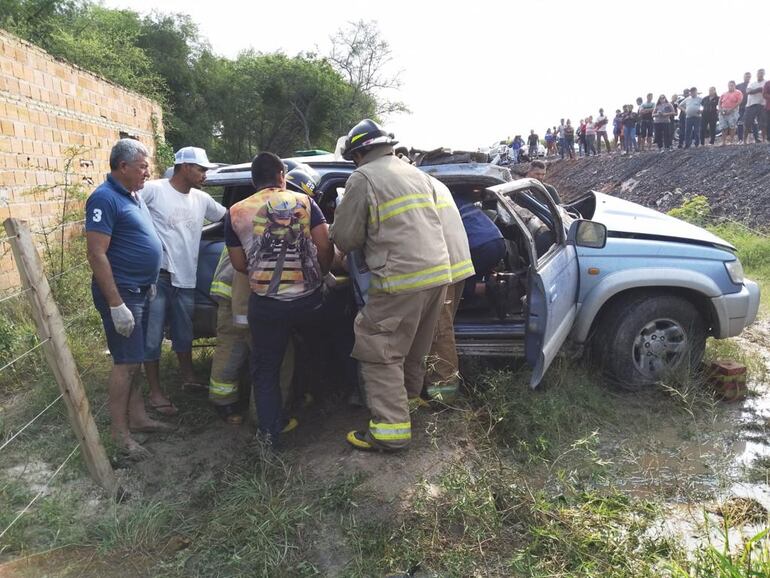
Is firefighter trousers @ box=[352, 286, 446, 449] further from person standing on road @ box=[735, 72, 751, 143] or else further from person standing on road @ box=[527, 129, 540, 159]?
person standing on road @ box=[527, 129, 540, 159]

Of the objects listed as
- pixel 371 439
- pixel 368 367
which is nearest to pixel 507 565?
pixel 371 439

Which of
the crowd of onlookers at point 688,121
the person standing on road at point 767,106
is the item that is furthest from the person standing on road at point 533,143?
the person standing on road at point 767,106

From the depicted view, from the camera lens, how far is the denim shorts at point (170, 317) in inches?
150

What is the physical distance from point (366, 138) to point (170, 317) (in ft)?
6.65

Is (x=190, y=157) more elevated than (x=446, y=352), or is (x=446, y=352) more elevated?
(x=190, y=157)

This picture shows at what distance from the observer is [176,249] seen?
3986mm

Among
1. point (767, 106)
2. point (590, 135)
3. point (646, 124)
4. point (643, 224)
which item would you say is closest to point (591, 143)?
point (590, 135)

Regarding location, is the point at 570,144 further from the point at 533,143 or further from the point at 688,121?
the point at 688,121

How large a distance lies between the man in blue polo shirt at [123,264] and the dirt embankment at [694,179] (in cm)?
1129

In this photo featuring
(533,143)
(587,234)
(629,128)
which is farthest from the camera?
(533,143)

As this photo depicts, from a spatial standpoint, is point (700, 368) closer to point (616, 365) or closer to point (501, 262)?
point (616, 365)

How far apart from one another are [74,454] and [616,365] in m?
3.69

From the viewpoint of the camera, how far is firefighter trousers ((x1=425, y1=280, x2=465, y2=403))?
3.65 meters

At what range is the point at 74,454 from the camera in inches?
132
